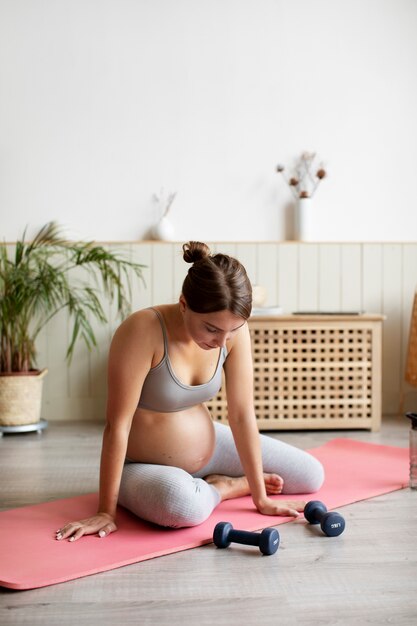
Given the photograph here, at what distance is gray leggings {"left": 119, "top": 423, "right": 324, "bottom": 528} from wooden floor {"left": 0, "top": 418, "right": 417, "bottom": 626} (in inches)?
5.0

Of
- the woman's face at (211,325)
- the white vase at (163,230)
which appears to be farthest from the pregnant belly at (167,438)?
the white vase at (163,230)

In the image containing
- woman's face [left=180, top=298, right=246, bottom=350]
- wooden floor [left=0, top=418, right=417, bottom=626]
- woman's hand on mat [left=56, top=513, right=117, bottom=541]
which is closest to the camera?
wooden floor [left=0, top=418, right=417, bottom=626]

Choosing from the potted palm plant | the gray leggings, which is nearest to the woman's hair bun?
the gray leggings

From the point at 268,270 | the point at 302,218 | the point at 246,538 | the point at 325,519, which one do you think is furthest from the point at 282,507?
the point at 302,218

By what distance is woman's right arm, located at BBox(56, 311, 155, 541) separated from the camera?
2072mm

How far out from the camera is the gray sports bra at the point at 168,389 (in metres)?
2.18

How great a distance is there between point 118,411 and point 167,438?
246mm

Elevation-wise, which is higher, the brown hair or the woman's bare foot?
the brown hair

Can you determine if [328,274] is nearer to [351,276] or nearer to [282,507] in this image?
[351,276]

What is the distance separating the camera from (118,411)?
208cm

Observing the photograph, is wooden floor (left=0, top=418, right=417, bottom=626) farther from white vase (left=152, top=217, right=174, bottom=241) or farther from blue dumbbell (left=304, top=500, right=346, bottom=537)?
white vase (left=152, top=217, right=174, bottom=241)

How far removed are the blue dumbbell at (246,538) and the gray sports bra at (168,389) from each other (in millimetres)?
375

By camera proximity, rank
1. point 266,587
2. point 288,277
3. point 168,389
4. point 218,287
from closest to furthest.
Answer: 1. point 266,587
2. point 218,287
3. point 168,389
4. point 288,277

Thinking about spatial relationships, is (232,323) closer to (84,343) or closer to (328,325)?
(328,325)
